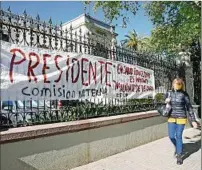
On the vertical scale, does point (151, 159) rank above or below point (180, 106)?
below

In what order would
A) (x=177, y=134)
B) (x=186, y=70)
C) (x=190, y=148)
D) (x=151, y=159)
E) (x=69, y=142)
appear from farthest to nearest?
1. (x=186, y=70)
2. (x=190, y=148)
3. (x=151, y=159)
4. (x=177, y=134)
5. (x=69, y=142)

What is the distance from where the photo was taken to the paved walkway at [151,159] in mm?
6002

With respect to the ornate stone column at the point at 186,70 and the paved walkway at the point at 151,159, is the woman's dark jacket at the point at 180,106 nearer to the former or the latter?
the paved walkway at the point at 151,159

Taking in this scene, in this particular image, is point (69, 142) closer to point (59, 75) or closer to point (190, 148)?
point (59, 75)

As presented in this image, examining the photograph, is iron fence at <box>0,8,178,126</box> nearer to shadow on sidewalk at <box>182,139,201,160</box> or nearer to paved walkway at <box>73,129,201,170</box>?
paved walkway at <box>73,129,201,170</box>

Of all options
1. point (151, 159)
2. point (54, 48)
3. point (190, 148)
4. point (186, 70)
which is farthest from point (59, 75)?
point (186, 70)

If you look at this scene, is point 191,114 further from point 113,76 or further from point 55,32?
point 55,32

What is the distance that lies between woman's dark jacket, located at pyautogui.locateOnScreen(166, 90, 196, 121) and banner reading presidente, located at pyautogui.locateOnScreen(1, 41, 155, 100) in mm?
1621

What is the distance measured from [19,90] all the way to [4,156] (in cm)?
110

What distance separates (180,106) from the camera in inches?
258

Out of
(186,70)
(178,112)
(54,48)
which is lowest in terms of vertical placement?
(178,112)

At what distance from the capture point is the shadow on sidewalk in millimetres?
7148

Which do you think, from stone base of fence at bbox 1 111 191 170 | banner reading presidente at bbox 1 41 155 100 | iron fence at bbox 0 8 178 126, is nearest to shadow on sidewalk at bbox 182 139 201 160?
stone base of fence at bbox 1 111 191 170

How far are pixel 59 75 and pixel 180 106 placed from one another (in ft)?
8.93
